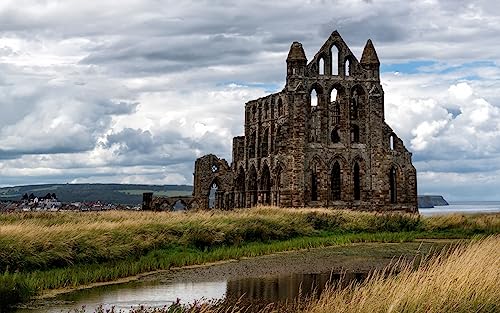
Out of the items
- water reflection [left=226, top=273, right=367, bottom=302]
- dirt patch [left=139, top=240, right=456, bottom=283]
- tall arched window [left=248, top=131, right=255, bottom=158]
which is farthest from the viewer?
tall arched window [left=248, top=131, right=255, bottom=158]

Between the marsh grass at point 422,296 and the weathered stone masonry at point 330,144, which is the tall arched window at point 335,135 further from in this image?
the marsh grass at point 422,296

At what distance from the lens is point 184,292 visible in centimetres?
1656

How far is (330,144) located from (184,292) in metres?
38.5

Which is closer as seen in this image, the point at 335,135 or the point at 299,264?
the point at 299,264

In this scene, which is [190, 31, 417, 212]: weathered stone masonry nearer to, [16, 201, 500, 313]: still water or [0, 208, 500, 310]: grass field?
[0, 208, 500, 310]: grass field

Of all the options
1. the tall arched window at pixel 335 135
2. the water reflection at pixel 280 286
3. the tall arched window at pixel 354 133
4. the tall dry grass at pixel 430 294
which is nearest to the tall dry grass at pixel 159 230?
the water reflection at pixel 280 286

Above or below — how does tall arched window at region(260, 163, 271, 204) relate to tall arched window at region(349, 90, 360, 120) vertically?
below

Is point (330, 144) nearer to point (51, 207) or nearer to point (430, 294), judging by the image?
→ point (51, 207)

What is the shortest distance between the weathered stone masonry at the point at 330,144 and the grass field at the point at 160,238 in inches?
514

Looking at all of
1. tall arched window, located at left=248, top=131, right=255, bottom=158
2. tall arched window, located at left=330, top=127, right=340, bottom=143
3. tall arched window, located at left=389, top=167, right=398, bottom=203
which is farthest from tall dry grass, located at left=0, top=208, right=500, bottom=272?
tall arched window, located at left=248, top=131, right=255, bottom=158

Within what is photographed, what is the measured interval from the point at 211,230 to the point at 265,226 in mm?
4150

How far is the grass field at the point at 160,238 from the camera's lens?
18062 mm

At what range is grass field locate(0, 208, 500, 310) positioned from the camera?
18062mm

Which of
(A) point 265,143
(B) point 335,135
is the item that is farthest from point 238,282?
(A) point 265,143
